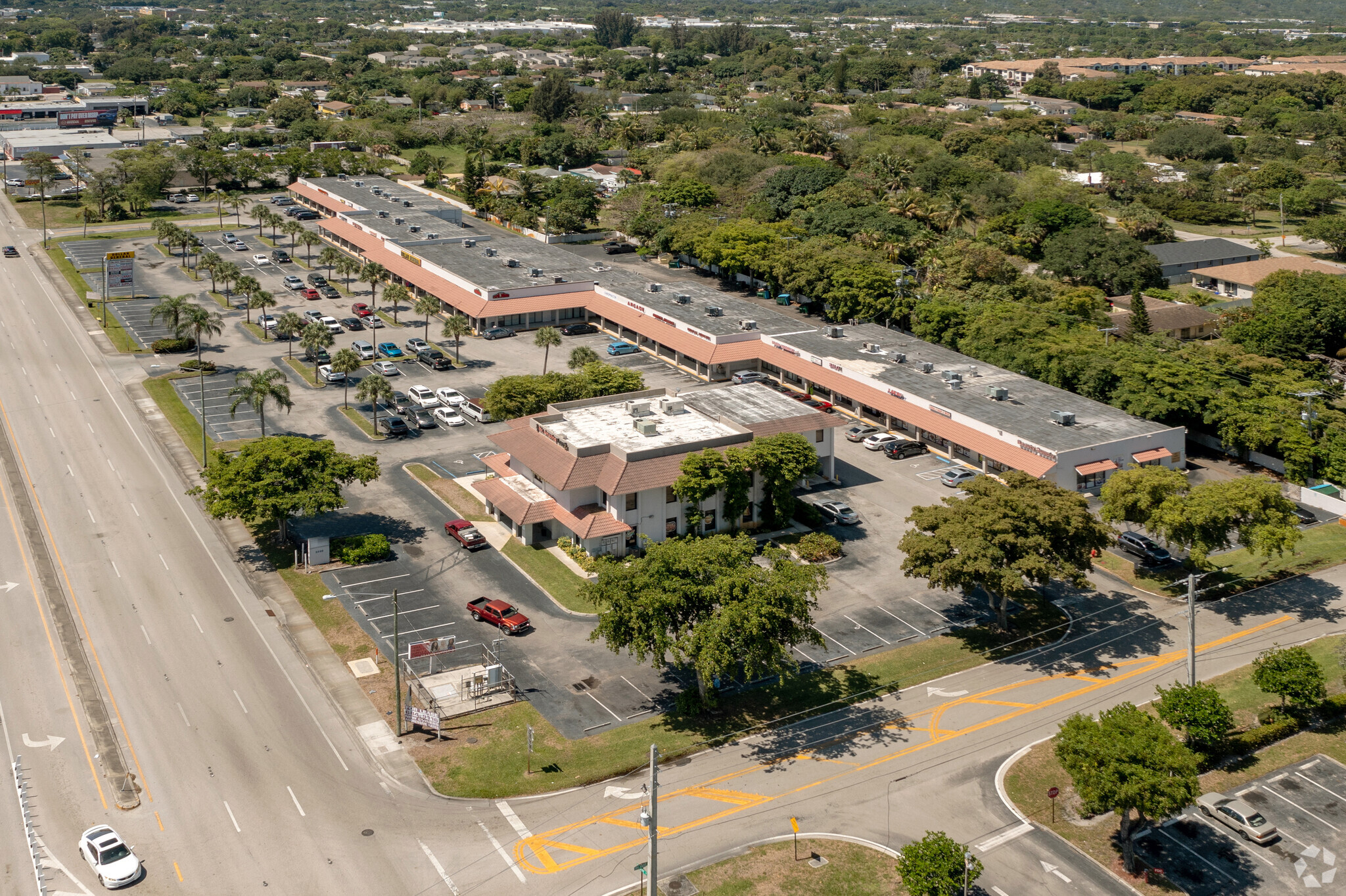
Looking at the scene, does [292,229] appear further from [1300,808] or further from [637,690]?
[1300,808]

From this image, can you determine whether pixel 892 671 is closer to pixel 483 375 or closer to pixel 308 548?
pixel 308 548

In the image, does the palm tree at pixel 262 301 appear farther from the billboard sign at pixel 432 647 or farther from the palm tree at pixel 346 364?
the billboard sign at pixel 432 647

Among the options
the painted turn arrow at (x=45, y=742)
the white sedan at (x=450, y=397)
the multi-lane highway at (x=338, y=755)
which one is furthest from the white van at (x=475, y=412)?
the painted turn arrow at (x=45, y=742)

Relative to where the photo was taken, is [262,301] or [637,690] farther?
[262,301]

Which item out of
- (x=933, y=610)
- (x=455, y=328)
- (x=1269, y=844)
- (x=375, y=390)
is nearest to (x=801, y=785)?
(x=933, y=610)

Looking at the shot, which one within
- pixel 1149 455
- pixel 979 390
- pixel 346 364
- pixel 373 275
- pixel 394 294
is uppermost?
pixel 979 390

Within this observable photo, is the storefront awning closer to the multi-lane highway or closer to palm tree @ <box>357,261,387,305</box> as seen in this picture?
the multi-lane highway

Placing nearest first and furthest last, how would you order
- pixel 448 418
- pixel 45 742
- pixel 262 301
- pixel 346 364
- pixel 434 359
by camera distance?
pixel 45 742 → pixel 448 418 → pixel 346 364 → pixel 434 359 → pixel 262 301

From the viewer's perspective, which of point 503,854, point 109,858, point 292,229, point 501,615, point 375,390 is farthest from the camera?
point 292,229
